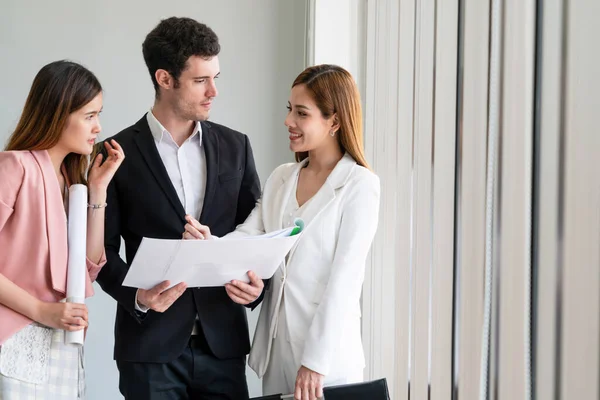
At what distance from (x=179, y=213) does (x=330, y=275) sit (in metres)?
0.47

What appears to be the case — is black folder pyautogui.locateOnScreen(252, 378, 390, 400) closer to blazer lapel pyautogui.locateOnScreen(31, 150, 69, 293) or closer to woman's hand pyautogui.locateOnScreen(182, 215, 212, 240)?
woman's hand pyautogui.locateOnScreen(182, 215, 212, 240)

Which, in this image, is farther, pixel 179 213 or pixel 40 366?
pixel 179 213

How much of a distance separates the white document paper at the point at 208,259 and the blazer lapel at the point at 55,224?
17cm

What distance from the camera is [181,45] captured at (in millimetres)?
1983

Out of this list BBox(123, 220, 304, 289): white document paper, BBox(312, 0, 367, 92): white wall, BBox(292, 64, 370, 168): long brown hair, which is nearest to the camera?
BBox(123, 220, 304, 289): white document paper

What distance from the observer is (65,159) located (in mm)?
1775

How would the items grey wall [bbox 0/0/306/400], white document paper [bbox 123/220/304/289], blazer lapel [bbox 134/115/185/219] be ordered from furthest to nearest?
grey wall [bbox 0/0/306/400] → blazer lapel [bbox 134/115/185/219] → white document paper [bbox 123/220/304/289]

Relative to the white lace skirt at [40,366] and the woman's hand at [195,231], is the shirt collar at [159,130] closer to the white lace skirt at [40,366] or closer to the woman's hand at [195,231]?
the woman's hand at [195,231]

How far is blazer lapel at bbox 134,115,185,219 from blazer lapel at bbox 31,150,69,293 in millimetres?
281

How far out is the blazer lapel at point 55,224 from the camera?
5.37 ft

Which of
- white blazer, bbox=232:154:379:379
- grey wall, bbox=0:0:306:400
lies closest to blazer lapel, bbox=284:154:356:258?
white blazer, bbox=232:154:379:379

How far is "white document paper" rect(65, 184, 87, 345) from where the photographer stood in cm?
165

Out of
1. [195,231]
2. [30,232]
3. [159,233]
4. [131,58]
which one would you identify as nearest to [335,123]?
[195,231]

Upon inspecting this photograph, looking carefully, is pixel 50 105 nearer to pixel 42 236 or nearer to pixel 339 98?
pixel 42 236
